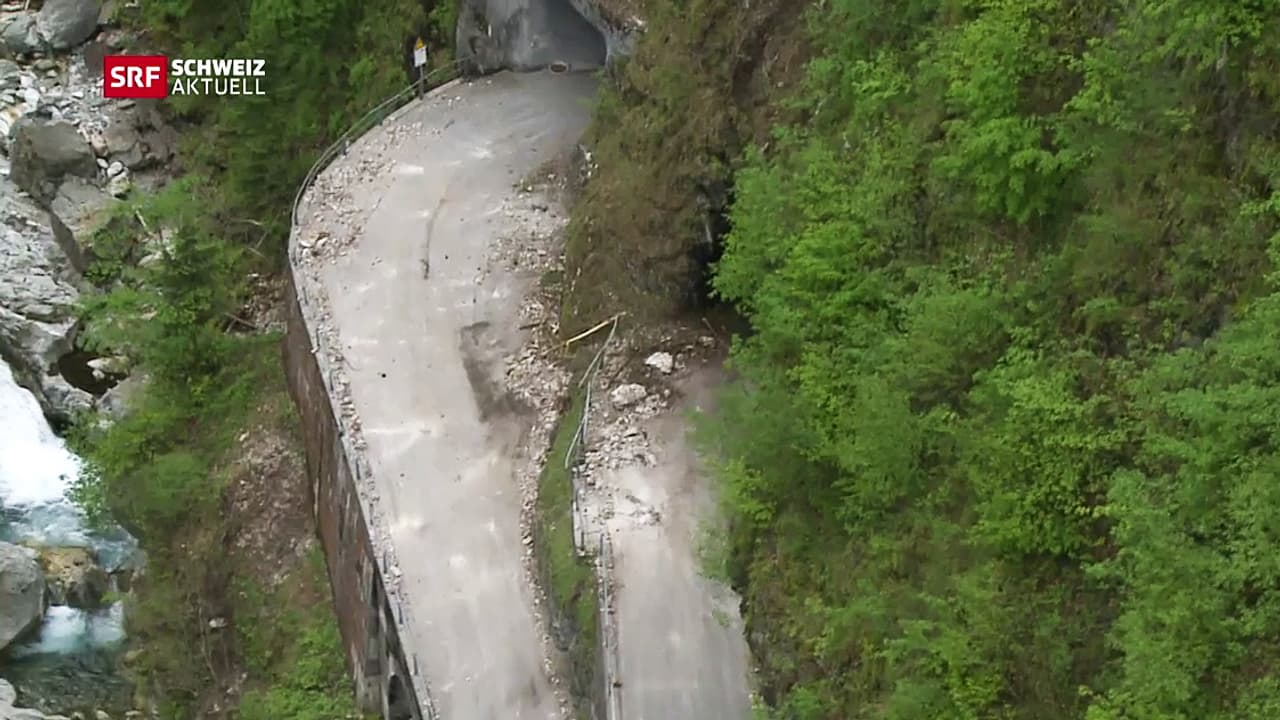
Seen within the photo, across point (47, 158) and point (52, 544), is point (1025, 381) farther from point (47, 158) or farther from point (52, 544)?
point (47, 158)

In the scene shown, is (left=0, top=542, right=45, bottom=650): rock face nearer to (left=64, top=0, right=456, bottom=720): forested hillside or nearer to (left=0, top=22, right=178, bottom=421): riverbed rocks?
(left=64, top=0, right=456, bottom=720): forested hillside

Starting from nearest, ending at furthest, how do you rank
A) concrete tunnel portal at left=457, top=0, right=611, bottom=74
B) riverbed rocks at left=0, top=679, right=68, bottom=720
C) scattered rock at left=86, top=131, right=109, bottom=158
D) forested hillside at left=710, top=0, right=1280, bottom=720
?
forested hillside at left=710, top=0, right=1280, bottom=720
riverbed rocks at left=0, top=679, right=68, bottom=720
concrete tunnel portal at left=457, top=0, right=611, bottom=74
scattered rock at left=86, top=131, right=109, bottom=158

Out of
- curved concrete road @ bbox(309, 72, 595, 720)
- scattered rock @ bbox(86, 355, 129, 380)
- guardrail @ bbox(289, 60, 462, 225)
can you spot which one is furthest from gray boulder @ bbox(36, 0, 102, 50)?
curved concrete road @ bbox(309, 72, 595, 720)

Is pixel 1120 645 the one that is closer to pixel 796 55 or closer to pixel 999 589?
pixel 999 589

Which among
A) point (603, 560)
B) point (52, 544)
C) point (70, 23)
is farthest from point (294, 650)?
point (70, 23)

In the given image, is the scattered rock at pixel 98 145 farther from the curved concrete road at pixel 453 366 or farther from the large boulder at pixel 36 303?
the curved concrete road at pixel 453 366
